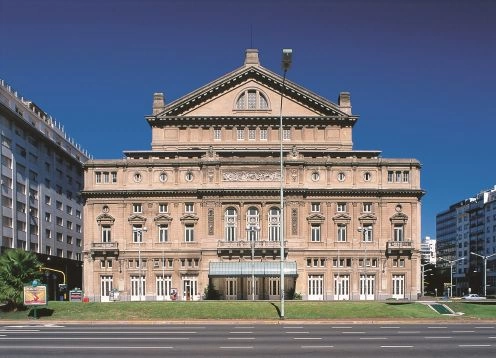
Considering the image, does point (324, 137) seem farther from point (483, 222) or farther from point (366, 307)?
point (483, 222)

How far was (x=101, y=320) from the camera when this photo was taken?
4819 centimetres

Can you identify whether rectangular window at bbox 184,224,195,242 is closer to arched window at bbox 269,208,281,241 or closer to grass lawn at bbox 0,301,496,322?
arched window at bbox 269,208,281,241

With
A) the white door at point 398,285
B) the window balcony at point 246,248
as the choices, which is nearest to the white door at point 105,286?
the window balcony at point 246,248

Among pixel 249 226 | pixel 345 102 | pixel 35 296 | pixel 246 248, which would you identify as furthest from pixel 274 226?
pixel 35 296

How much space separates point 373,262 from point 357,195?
9.76 meters

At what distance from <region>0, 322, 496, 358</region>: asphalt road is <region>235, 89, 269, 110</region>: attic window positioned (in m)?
53.9

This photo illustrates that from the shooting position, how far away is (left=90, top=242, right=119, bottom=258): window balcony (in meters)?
84.2

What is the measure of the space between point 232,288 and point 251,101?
2888 centimetres

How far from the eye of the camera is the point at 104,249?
276 feet

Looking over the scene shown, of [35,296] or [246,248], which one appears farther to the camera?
[246,248]

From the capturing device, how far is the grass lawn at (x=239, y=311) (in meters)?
49.6

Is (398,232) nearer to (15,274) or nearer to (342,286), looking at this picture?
(342,286)

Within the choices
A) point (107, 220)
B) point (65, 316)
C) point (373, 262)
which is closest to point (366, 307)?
point (65, 316)

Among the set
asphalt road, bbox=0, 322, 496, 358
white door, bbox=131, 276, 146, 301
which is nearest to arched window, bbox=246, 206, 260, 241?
white door, bbox=131, 276, 146, 301
